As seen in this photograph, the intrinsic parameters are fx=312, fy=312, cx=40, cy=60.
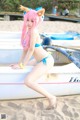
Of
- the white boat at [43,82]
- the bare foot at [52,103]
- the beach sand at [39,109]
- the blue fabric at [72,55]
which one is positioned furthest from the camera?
the blue fabric at [72,55]

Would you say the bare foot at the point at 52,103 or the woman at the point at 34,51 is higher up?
the woman at the point at 34,51

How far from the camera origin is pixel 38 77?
12.9 ft

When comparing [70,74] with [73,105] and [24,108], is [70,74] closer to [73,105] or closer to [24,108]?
[73,105]

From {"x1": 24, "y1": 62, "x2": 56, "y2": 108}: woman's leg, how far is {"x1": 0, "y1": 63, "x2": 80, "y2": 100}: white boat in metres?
0.14

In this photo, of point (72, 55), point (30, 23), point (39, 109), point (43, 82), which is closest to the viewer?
point (30, 23)

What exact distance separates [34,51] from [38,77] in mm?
340

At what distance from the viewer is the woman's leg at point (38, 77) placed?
3.90m

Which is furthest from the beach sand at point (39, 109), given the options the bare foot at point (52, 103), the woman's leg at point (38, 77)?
the woman's leg at point (38, 77)

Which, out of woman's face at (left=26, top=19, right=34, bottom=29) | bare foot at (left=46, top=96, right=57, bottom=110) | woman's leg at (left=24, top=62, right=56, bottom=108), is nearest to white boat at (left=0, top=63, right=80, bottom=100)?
woman's leg at (left=24, top=62, right=56, bottom=108)

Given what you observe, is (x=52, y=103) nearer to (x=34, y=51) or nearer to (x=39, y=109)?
(x=39, y=109)

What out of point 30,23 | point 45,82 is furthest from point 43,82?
point 30,23

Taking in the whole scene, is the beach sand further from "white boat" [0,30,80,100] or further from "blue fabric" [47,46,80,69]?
"blue fabric" [47,46,80,69]

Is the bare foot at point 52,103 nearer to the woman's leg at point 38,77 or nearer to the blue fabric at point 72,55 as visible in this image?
the woman's leg at point 38,77

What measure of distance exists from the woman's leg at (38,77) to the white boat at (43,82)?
0.14 meters
